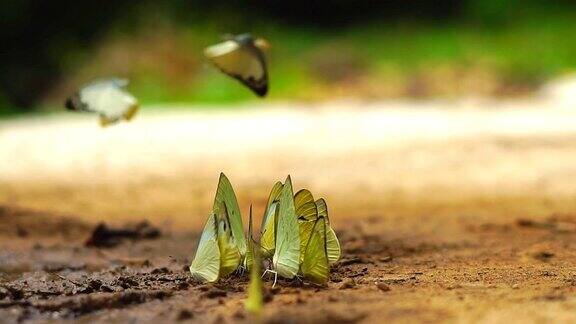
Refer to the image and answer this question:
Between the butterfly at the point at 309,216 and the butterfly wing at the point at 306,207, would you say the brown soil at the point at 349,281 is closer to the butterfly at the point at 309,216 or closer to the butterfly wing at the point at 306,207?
the butterfly at the point at 309,216

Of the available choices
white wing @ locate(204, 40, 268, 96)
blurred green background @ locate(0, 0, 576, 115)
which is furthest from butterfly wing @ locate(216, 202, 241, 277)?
blurred green background @ locate(0, 0, 576, 115)

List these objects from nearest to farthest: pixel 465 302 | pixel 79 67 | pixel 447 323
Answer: pixel 447 323
pixel 465 302
pixel 79 67

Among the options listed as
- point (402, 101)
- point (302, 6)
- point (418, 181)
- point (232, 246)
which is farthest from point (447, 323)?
point (302, 6)

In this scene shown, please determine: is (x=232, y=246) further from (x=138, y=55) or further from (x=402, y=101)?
(x=138, y=55)

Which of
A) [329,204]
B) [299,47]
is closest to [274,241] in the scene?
[329,204]

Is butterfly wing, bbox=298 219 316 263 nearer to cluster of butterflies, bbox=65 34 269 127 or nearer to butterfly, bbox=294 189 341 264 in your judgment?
butterfly, bbox=294 189 341 264

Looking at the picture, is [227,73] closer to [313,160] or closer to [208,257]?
[208,257]

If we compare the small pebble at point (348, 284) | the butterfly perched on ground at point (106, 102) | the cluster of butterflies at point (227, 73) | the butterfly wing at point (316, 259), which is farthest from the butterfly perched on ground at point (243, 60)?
the small pebble at point (348, 284)
